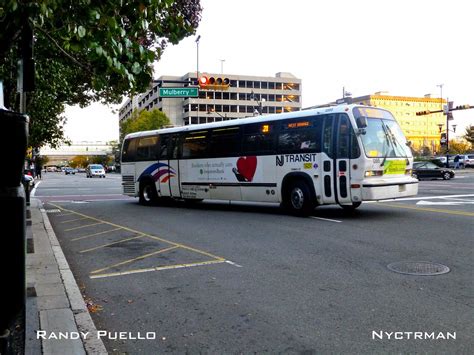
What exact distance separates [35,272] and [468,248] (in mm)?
6713

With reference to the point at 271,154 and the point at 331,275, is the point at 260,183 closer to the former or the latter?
the point at 271,154

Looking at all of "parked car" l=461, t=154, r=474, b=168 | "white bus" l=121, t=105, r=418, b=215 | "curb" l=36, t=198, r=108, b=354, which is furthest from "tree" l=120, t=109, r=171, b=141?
Result: "curb" l=36, t=198, r=108, b=354

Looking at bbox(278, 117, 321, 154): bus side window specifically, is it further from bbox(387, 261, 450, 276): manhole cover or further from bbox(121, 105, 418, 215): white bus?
bbox(387, 261, 450, 276): manhole cover

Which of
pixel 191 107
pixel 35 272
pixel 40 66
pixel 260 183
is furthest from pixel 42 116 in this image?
pixel 191 107

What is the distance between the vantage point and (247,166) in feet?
45.5

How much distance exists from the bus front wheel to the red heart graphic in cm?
153

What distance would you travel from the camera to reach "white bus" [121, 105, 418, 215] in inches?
443

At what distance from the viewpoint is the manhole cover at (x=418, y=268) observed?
19.5 feet

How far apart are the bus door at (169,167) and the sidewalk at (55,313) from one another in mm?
9282

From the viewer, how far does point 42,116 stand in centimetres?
2092

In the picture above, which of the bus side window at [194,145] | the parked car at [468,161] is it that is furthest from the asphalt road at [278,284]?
the parked car at [468,161]

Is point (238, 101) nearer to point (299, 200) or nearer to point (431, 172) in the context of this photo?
point (431, 172)

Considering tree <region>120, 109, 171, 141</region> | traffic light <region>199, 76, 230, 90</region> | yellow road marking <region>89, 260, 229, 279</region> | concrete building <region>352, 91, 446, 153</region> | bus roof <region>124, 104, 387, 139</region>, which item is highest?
concrete building <region>352, 91, 446, 153</region>

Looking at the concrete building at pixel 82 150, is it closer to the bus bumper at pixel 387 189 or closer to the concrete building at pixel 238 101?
the concrete building at pixel 238 101
